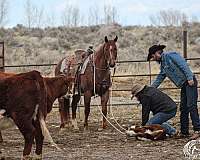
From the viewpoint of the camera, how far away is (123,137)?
912 centimetres

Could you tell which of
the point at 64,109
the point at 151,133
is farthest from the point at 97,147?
the point at 64,109

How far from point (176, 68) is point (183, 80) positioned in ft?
0.80

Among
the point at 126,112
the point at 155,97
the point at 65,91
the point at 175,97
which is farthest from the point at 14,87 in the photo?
the point at 175,97

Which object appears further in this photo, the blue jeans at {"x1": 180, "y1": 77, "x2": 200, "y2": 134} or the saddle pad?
the saddle pad

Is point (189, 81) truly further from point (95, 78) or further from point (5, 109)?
point (5, 109)

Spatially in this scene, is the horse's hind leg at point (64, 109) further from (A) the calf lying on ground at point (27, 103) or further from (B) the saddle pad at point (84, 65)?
(A) the calf lying on ground at point (27, 103)

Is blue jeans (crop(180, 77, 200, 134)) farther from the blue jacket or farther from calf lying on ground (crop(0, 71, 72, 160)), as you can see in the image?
calf lying on ground (crop(0, 71, 72, 160))

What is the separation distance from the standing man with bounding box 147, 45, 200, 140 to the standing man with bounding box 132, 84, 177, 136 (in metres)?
0.24

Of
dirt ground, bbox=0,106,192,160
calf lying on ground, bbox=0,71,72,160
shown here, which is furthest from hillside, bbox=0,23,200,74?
calf lying on ground, bbox=0,71,72,160

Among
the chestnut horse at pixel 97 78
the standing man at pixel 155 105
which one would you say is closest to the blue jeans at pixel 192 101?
the standing man at pixel 155 105

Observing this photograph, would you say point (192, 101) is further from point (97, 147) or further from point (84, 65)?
point (84, 65)

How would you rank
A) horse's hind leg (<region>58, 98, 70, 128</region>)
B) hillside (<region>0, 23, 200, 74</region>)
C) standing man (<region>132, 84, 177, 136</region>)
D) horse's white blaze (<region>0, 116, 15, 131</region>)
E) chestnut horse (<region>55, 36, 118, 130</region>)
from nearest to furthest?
horse's white blaze (<region>0, 116, 15, 131</region>), standing man (<region>132, 84, 177, 136</region>), chestnut horse (<region>55, 36, 118, 130</region>), horse's hind leg (<region>58, 98, 70, 128</region>), hillside (<region>0, 23, 200, 74</region>)

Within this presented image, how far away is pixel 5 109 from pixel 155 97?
326 cm

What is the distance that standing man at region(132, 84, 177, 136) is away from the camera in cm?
871
